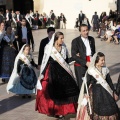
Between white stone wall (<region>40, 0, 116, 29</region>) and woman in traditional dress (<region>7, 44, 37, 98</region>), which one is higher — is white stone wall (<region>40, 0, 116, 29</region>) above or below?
above

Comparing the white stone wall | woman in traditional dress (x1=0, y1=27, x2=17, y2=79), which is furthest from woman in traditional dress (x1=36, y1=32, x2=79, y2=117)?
the white stone wall

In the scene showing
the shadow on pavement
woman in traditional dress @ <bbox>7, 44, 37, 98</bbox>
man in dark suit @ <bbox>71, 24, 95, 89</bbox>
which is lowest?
the shadow on pavement

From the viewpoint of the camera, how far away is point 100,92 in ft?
19.8

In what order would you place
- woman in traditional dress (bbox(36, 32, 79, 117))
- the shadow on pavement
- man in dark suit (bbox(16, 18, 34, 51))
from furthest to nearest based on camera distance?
1. man in dark suit (bbox(16, 18, 34, 51))
2. the shadow on pavement
3. woman in traditional dress (bbox(36, 32, 79, 117))

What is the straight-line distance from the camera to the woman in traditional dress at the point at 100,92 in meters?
5.95

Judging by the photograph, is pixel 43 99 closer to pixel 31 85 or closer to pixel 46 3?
pixel 31 85

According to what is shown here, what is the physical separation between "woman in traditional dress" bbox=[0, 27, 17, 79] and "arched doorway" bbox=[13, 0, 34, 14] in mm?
29478

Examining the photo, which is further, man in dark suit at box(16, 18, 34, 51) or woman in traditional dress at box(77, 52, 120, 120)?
man in dark suit at box(16, 18, 34, 51)

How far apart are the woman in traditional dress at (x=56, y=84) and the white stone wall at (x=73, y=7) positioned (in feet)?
84.4

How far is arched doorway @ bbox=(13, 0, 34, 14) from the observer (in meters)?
40.0

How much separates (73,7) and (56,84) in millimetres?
27556

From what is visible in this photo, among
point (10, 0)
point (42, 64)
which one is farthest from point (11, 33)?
point (10, 0)

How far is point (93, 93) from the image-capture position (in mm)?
6074

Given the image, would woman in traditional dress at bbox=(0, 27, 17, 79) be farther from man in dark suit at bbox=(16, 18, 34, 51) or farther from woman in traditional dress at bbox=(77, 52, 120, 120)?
woman in traditional dress at bbox=(77, 52, 120, 120)
